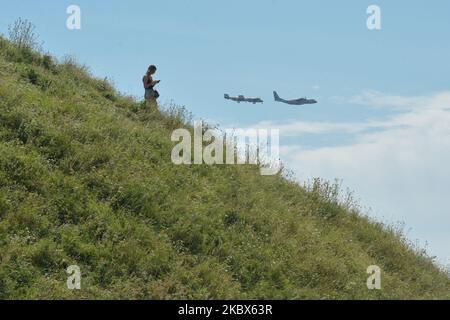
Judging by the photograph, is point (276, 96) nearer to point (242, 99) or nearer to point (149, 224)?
point (242, 99)

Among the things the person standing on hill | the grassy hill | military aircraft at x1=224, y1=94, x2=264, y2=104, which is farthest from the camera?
military aircraft at x1=224, y1=94, x2=264, y2=104

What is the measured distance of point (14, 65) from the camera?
1714 centimetres

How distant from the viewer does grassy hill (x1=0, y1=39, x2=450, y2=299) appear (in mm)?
9758

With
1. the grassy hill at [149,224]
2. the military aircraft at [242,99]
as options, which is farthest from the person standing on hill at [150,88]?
the military aircraft at [242,99]

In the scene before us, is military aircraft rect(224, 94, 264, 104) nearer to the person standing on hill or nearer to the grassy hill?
the person standing on hill

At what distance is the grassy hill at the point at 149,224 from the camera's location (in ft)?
32.0

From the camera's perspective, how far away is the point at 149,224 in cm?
1126

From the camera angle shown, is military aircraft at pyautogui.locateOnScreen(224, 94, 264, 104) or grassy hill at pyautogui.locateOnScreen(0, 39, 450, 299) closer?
grassy hill at pyautogui.locateOnScreen(0, 39, 450, 299)

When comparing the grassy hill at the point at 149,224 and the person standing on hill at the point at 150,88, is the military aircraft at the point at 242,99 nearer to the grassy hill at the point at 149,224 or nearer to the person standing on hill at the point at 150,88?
the person standing on hill at the point at 150,88

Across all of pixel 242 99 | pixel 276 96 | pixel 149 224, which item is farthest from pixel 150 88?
pixel 276 96

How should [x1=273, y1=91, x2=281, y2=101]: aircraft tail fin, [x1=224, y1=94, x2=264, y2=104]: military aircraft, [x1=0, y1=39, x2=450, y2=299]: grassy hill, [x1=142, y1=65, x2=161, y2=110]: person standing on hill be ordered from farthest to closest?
[x1=273, y1=91, x2=281, y2=101]: aircraft tail fin → [x1=224, y1=94, x2=264, y2=104]: military aircraft → [x1=142, y1=65, x2=161, y2=110]: person standing on hill → [x1=0, y1=39, x2=450, y2=299]: grassy hill

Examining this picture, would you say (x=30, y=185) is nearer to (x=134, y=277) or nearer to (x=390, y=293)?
(x=134, y=277)

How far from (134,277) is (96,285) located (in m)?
0.65

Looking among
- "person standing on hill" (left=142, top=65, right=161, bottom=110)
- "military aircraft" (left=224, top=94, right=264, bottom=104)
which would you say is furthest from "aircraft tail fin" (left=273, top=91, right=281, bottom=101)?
"person standing on hill" (left=142, top=65, right=161, bottom=110)
